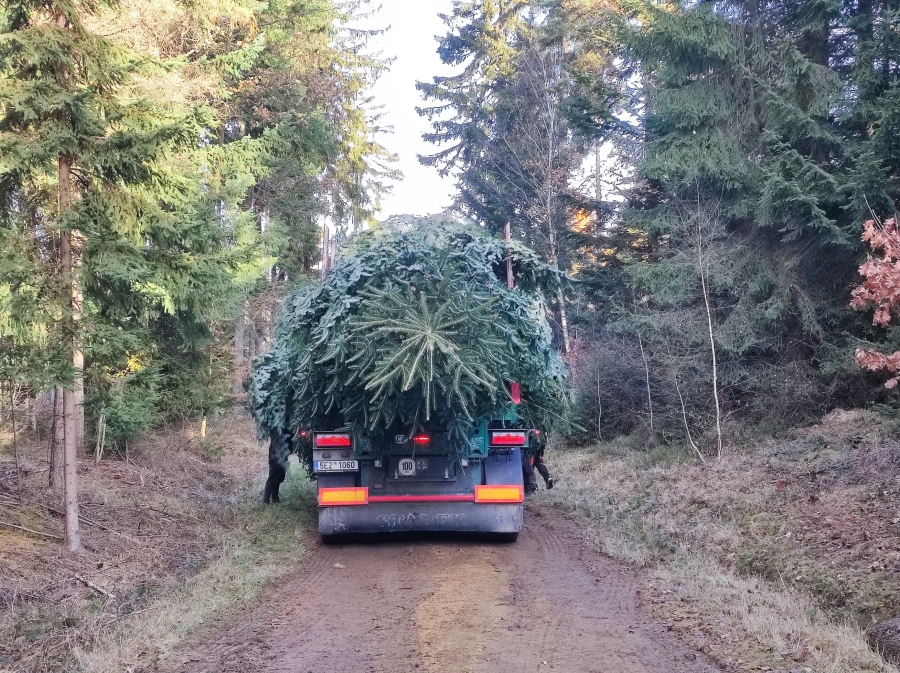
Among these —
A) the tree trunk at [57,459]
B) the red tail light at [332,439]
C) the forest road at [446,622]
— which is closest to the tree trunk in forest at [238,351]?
the tree trunk at [57,459]

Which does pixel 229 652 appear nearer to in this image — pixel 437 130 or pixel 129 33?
pixel 129 33

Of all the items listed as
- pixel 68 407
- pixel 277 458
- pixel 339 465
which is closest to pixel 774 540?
pixel 339 465

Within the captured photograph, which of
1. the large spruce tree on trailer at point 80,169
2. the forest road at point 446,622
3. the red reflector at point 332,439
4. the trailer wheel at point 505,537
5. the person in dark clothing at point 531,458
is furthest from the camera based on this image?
the person in dark clothing at point 531,458

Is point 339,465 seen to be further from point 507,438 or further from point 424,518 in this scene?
point 507,438

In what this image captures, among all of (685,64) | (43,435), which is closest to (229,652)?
(43,435)

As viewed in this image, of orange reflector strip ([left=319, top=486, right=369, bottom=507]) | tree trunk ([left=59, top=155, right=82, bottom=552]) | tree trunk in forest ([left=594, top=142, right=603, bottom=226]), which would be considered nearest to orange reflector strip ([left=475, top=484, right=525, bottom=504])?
orange reflector strip ([left=319, top=486, right=369, bottom=507])

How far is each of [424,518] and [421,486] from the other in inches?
16.5

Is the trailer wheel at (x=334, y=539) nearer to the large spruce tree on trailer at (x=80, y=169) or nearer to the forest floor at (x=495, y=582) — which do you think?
the forest floor at (x=495, y=582)

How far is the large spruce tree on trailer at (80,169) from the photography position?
696cm

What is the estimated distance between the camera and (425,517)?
895 centimetres

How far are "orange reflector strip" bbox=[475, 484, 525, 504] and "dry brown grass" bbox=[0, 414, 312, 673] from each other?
7.67 ft

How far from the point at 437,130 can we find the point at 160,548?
87.0ft

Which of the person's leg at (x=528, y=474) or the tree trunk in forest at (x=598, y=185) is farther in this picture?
the tree trunk in forest at (x=598, y=185)

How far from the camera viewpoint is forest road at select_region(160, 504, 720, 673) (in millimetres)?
4961
